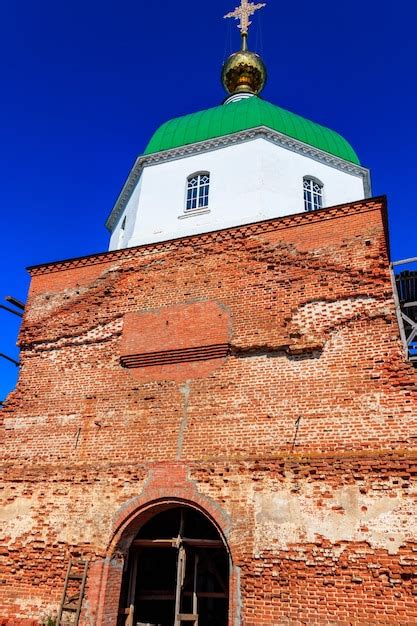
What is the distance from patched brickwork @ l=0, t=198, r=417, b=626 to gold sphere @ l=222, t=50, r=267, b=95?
8.96 metres

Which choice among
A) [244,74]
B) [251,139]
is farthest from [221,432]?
[244,74]

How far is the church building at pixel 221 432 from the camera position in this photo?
7.40m

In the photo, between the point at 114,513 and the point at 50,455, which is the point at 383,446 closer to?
the point at 114,513

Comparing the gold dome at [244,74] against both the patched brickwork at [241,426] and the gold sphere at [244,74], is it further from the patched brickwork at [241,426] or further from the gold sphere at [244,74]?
the patched brickwork at [241,426]

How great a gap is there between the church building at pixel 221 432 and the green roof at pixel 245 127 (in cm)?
223

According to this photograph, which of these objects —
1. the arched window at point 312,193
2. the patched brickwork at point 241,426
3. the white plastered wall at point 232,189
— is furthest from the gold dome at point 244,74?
the patched brickwork at point 241,426

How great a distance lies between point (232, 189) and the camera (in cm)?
1244

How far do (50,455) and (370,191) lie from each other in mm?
10644

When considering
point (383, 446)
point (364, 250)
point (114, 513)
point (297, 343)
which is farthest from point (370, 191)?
point (114, 513)

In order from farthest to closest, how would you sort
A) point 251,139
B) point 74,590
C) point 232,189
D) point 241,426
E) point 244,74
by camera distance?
point 244,74 < point 251,139 < point 232,189 < point 241,426 < point 74,590

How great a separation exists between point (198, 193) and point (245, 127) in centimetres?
215

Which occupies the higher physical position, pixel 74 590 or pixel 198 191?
pixel 198 191

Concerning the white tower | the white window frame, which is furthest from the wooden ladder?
the white window frame

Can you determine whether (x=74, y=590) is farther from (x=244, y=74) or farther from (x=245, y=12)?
(x=245, y=12)
